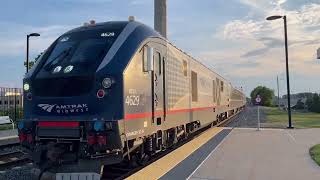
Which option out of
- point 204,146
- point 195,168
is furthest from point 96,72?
point 204,146

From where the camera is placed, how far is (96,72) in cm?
952

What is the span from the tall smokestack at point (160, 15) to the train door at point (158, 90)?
25.3 m

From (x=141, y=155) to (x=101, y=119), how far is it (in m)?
2.46

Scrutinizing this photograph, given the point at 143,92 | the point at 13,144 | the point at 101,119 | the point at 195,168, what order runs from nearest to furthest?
the point at 101,119 → the point at 143,92 → the point at 195,168 → the point at 13,144

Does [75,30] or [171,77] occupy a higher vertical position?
[75,30]

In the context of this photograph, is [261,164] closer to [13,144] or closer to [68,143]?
[68,143]

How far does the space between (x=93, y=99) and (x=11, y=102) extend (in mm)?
25147

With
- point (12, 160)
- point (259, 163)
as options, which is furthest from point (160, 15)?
point (259, 163)

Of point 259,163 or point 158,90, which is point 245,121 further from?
point 158,90

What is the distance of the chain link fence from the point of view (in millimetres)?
30375

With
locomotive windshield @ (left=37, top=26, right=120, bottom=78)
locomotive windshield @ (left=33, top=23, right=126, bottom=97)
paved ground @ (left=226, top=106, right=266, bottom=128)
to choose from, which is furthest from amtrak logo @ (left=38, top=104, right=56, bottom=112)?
paved ground @ (left=226, top=106, right=266, bottom=128)

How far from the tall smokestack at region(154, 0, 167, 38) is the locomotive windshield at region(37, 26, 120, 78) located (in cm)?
2682

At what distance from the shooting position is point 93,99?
372 inches

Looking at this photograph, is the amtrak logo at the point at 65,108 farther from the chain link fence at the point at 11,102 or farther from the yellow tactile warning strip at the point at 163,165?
Result: the chain link fence at the point at 11,102
